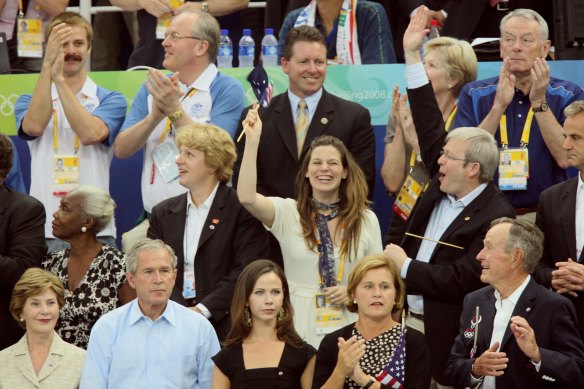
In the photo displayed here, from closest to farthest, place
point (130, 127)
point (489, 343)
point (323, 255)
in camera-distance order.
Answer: point (489, 343) → point (323, 255) → point (130, 127)

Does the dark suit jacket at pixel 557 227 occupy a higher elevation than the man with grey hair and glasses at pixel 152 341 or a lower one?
higher

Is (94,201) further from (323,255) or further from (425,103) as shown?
(425,103)

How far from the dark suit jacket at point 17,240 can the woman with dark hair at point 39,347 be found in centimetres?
40

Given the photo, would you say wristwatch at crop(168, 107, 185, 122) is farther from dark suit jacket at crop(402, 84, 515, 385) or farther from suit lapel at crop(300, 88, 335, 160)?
dark suit jacket at crop(402, 84, 515, 385)

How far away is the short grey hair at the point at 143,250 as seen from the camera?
23.2 feet

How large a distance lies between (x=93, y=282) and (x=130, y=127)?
1183 mm

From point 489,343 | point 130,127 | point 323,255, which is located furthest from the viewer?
point 130,127

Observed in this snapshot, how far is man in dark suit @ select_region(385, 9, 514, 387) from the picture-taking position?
7.25 metres

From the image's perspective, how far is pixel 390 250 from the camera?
291 inches

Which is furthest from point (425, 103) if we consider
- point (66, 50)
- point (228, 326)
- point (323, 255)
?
point (66, 50)

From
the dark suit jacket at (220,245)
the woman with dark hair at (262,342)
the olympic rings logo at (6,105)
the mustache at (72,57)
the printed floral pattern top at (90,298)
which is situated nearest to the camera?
the woman with dark hair at (262,342)

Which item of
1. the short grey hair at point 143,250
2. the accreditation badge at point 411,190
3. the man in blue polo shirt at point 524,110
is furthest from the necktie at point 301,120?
the short grey hair at point 143,250

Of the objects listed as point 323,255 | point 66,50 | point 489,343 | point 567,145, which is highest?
point 66,50

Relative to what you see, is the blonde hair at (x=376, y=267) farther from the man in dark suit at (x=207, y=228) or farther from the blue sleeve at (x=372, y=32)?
the blue sleeve at (x=372, y=32)
